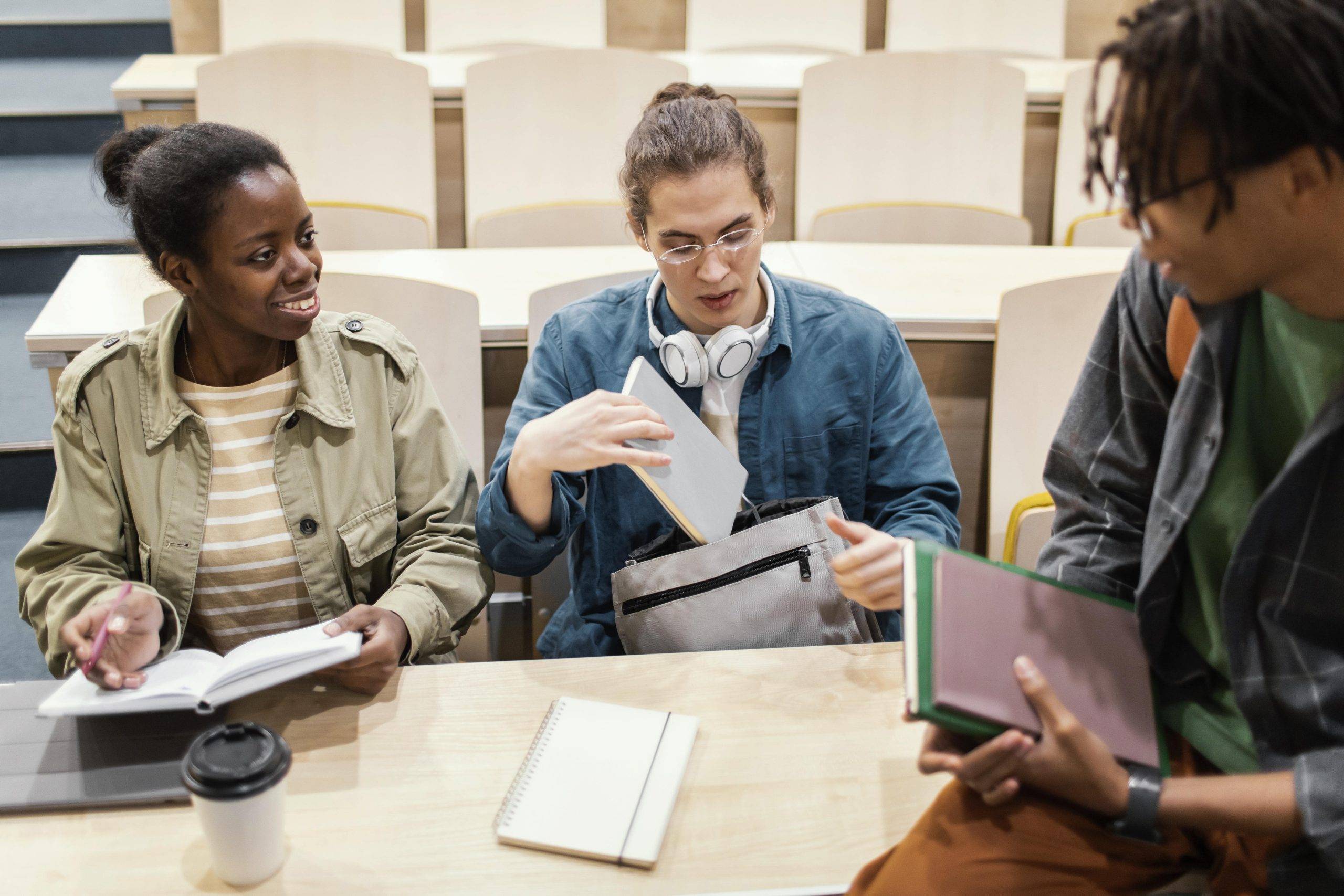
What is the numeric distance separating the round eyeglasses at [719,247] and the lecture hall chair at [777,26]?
8.57 ft

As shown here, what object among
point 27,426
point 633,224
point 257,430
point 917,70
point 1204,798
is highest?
point 917,70

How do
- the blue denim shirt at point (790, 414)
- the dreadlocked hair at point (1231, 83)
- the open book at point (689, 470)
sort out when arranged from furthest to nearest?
1. the blue denim shirt at point (790, 414)
2. the open book at point (689, 470)
3. the dreadlocked hair at point (1231, 83)

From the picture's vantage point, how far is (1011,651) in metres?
0.91

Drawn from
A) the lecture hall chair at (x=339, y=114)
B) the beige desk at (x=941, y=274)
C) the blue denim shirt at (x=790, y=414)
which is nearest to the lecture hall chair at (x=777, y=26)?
the lecture hall chair at (x=339, y=114)

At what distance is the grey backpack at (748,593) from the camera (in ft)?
4.23

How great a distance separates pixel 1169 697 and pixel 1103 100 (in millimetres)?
2557

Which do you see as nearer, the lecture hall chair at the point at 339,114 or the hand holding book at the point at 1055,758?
the hand holding book at the point at 1055,758

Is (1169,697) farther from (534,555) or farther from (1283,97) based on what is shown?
(534,555)

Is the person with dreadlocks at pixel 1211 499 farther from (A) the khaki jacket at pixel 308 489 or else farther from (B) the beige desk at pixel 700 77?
(B) the beige desk at pixel 700 77

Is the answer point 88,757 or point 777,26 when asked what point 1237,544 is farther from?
point 777,26

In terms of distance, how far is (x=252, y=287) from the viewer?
1337 millimetres

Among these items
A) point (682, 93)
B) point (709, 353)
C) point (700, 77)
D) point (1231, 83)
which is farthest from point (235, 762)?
point (700, 77)

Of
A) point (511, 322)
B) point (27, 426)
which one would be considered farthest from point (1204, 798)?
point (27, 426)

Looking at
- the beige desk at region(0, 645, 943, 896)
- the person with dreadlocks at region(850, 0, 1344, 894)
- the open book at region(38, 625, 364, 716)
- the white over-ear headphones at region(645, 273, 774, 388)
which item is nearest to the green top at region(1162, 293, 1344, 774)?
the person with dreadlocks at region(850, 0, 1344, 894)
